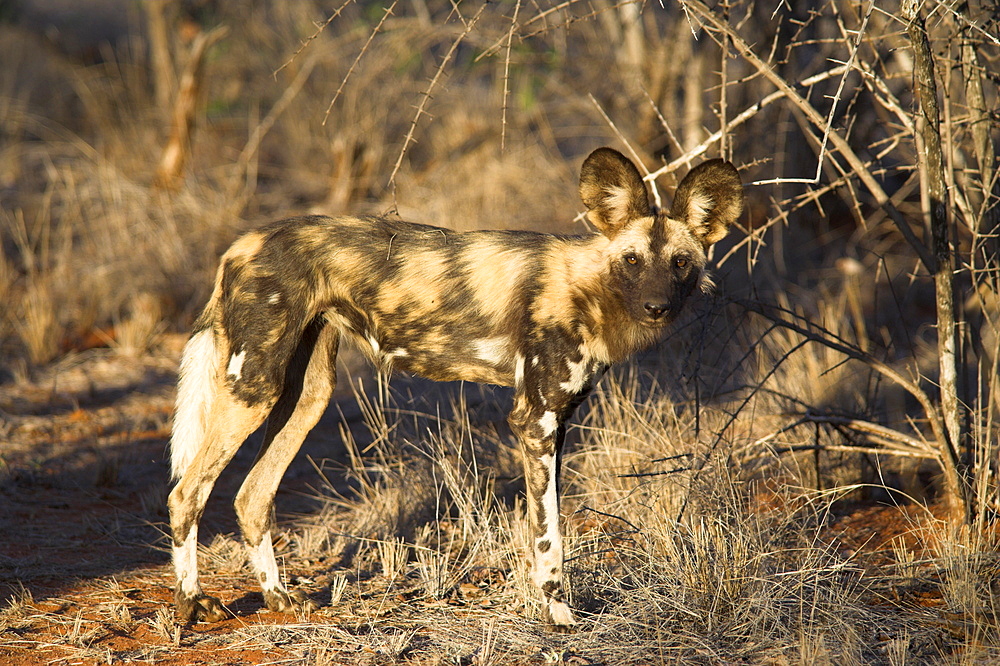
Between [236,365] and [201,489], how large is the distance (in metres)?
0.41

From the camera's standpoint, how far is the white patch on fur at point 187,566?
2.80 meters

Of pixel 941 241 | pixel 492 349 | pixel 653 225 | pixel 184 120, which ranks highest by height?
pixel 184 120

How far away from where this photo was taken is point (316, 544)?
3418 mm

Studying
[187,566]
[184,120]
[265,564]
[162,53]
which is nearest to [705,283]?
[265,564]

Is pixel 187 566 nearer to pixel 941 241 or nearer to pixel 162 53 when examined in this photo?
pixel 941 241

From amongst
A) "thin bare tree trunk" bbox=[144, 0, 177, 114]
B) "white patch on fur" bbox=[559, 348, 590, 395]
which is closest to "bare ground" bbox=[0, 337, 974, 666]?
"white patch on fur" bbox=[559, 348, 590, 395]

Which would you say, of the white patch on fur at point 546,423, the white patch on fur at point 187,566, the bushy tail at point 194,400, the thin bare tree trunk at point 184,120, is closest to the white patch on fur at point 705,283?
the white patch on fur at point 546,423

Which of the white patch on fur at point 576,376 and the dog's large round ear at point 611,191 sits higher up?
the dog's large round ear at point 611,191

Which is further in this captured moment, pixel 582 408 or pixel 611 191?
pixel 582 408

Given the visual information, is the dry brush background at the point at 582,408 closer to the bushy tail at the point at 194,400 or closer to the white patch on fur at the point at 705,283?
the white patch on fur at the point at 705,283

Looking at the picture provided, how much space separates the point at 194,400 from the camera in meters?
2.96

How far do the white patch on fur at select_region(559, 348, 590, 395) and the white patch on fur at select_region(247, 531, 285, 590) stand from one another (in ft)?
3.63

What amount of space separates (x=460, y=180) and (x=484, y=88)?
2140mm

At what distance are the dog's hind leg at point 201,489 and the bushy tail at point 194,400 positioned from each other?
0.22 feet
